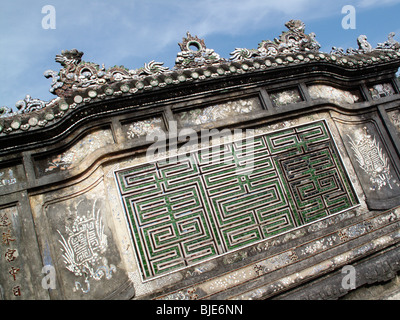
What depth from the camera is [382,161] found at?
696 centimetres

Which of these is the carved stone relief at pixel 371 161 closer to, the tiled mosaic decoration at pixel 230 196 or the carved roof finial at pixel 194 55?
the tiled mosaic decoration at pixel 230 196

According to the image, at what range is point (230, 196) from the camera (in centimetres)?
596

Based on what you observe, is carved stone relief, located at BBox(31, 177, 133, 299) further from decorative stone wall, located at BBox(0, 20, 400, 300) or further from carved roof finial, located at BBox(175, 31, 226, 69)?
carved roof finial, located at BBox(175, 31, 226, 69)

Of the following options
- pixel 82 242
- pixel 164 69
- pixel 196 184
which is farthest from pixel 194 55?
pixel 82 242

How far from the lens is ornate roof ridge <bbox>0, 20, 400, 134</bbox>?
555 centimetres

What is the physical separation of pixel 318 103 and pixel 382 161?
181 cm

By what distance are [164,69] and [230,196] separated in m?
2.62

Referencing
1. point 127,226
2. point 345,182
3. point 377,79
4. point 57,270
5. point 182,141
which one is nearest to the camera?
point 57,270

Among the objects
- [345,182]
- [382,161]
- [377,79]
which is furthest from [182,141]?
[377,79]

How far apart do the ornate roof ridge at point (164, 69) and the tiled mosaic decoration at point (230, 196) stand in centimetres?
133

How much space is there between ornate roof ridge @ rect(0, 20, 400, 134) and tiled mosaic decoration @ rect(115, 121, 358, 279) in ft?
4.37

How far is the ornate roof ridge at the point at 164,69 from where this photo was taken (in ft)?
18.2

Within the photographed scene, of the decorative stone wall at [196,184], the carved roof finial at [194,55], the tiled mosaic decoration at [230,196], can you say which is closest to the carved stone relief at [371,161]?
the decorative stone wall at [196,184]

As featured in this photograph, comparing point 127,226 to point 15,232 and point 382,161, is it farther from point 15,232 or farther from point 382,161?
point 382,161
